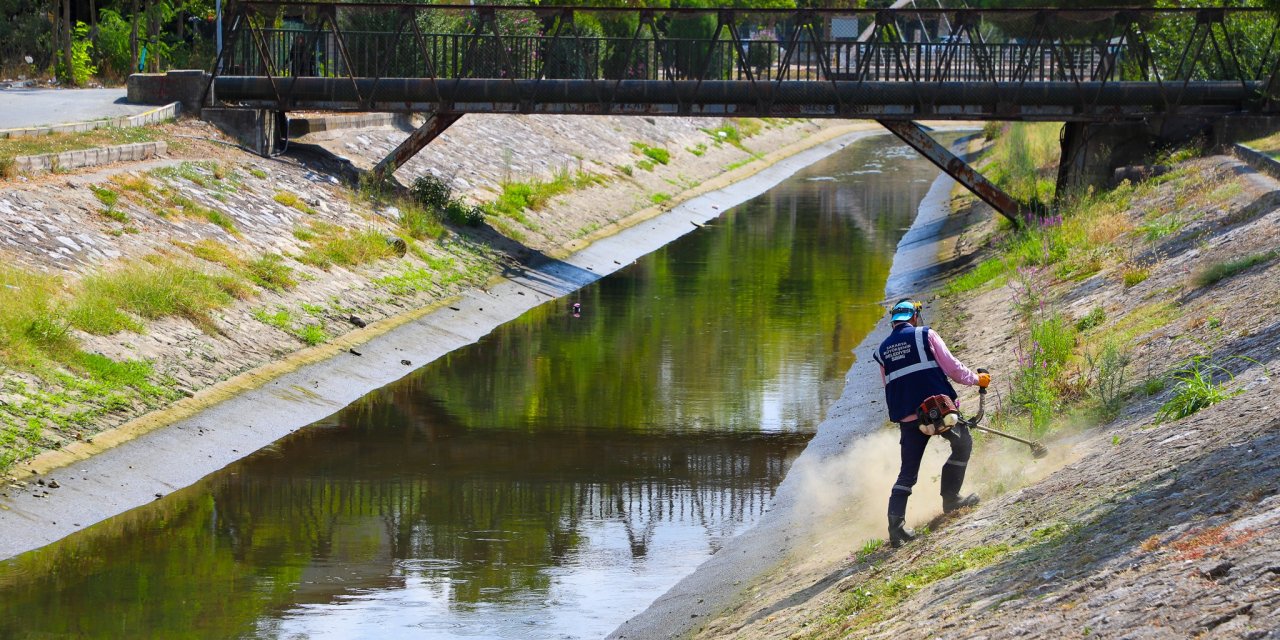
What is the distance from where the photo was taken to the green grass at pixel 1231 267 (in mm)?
19188

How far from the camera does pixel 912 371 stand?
12.3 meters

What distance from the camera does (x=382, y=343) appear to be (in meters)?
24.7

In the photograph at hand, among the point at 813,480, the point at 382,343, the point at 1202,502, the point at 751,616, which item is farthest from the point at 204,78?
the point at 1202,502

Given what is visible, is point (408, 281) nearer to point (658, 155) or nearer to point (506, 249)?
point (506, 249)

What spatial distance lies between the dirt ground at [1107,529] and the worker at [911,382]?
390mm

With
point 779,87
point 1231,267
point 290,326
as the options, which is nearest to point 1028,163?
point 779,87

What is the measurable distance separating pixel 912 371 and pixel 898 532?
1304 mm

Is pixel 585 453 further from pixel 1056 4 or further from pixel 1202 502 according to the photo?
pixel 1056 4

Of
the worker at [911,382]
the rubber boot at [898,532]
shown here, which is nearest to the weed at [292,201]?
the worker at [911,382]

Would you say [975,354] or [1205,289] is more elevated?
[1205,289]

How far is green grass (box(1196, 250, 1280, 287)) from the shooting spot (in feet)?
63.0

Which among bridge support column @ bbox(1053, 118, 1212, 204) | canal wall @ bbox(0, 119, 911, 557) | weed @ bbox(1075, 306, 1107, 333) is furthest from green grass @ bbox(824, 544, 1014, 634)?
bridge support column @ bbox(1053, 118, 1212, 204)

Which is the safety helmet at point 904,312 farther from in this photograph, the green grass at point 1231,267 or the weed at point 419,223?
the weed at point 419,223

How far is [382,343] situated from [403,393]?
96.2 inches
